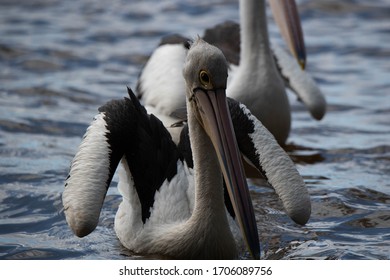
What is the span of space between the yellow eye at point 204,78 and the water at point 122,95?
1035mm

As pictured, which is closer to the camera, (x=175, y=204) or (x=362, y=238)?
A: (x=175, y=204)

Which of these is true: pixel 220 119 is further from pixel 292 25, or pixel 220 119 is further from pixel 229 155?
pixel 292 25

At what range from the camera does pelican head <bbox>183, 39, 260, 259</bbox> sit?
3.98m

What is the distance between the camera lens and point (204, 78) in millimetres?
4105

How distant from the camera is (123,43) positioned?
9844 millimetres

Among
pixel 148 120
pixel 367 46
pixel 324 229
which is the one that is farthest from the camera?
pixel 367 46

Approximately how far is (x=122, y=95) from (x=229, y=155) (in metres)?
4.13

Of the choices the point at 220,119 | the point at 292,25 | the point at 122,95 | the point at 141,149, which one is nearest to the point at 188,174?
the point at 141,149

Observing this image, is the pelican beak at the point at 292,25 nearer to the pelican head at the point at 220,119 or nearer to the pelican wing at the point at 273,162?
the pelican wing at the point at 273,162

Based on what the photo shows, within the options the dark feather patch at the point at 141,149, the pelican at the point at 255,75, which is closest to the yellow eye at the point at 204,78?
the dark feather patch at the point at 141,149

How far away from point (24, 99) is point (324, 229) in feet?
11.4

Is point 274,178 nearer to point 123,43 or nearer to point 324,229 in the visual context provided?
point 324,229

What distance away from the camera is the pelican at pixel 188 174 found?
13.4 ft
